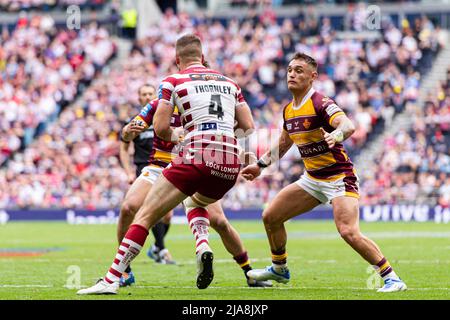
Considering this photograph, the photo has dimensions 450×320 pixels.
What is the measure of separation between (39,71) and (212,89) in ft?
98.4

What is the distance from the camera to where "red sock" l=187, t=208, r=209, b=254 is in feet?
34.6

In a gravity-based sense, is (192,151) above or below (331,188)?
above

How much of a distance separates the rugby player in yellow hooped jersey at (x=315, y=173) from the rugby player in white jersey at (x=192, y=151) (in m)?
0.99

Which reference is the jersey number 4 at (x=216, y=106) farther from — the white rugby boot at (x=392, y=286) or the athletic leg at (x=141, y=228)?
the white rugby boot at (x=392, y=286)

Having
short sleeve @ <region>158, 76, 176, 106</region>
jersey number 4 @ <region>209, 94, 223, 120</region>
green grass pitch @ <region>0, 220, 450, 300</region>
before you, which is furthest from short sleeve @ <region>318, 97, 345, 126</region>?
green grass pitch @ <region>0, 220, 450, 300</region>

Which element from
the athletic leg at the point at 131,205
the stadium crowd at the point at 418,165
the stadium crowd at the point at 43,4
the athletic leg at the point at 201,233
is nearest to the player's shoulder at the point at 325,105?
the athletic leg at the point at 201,233

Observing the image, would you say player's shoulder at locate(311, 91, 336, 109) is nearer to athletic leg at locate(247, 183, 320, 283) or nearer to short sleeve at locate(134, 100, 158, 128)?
athletic leg at locate(247, 183, 320, 283)

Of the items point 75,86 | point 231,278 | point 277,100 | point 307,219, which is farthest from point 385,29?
point 231,278

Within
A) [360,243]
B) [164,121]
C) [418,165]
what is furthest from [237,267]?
[418,165]

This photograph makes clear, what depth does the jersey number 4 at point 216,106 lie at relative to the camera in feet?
33.4

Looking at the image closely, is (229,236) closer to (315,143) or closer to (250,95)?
(315,143)

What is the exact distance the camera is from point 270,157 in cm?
1142

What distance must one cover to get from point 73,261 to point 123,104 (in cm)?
1989

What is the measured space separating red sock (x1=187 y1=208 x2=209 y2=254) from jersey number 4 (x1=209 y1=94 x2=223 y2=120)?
3.84ft
